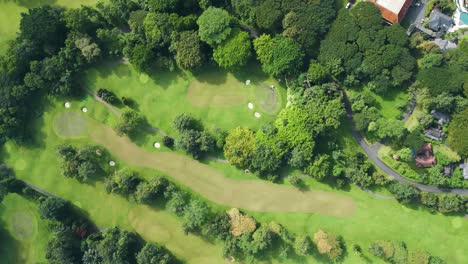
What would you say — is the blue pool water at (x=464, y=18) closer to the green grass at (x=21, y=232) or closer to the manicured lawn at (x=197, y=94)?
the manicured lawn at (x=197, y=94)

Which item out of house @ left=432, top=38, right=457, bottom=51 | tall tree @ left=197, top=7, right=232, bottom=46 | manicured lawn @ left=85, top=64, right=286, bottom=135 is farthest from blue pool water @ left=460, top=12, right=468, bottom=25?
tall tree @ left=197, top=7, right=232, bottom=46

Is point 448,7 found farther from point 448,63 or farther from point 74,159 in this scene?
point 74,159

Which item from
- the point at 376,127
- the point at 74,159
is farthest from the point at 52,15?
the point at 376,127

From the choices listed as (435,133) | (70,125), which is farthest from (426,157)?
(70,125)

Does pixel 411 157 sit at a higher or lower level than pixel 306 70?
lower

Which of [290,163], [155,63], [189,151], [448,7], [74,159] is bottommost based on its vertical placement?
[74,159]

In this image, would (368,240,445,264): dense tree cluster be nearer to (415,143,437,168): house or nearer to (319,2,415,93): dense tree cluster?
(415,143,437,168): house

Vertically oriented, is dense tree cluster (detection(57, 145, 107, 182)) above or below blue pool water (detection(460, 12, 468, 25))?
below
